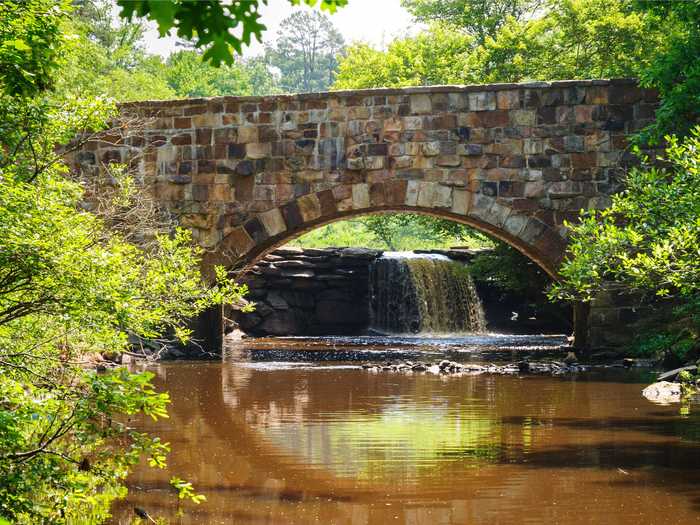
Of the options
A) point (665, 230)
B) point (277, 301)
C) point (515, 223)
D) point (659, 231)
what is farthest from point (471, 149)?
point (277, 301)

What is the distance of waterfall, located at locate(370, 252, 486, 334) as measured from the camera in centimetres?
2356

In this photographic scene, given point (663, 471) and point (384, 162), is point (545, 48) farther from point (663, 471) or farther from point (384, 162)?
point (663, 471)

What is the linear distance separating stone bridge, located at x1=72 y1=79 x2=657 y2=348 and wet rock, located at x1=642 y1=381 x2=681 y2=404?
12.5 feet

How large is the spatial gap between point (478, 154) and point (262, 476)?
27.8 feet

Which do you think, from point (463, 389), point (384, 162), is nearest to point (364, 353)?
point (384, 162)

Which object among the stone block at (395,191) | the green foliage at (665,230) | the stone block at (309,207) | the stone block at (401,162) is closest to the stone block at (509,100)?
the stone block at (401,162)

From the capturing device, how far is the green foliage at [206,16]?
266 cm

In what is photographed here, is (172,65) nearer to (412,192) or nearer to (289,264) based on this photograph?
(289,264)

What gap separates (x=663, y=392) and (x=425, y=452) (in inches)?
159

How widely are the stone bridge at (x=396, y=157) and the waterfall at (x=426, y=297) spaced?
8.90 m

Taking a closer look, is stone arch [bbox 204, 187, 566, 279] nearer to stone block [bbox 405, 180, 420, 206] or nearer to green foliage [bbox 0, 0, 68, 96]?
stone block [bbox 405, 180, 420, 206]

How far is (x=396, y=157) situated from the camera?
14430mm

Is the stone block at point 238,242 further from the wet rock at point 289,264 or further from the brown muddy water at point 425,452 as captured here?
the wet rock at point 289,264

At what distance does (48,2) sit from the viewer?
215 inches
